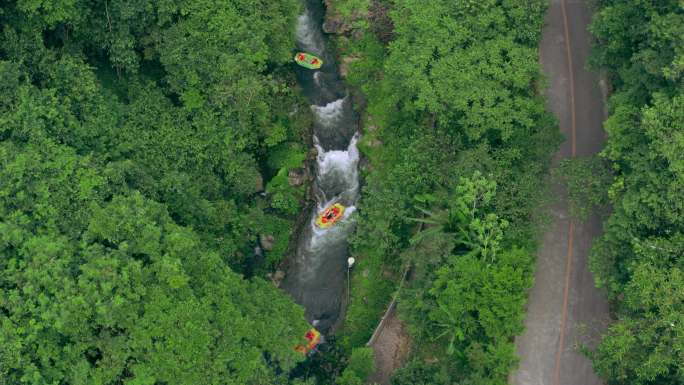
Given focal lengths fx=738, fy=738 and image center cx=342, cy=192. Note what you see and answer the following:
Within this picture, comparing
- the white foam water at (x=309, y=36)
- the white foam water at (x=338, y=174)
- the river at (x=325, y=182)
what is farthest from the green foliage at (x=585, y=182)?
the white foam water at (x=309, y=36)

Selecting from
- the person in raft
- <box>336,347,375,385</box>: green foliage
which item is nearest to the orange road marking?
<box>336,347,375,385</box>: green foliage

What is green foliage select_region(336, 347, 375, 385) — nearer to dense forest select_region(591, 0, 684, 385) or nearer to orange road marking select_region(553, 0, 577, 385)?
orange road marking select_region(553, 0, 577, 385)

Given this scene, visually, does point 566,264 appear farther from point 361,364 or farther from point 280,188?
point 280,188

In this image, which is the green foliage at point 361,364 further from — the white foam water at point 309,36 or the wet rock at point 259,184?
the white foam water at point 309,36

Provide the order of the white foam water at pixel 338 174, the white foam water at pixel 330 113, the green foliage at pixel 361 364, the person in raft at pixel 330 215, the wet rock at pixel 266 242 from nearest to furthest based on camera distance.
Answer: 1. the green foliage at pixel 361 364
2. the wet rock at pixel 266 242
3. the person in raft at pixel 330 215
4. the white foam water at pixel 338 174
5. the white foam water at pixel 330 113

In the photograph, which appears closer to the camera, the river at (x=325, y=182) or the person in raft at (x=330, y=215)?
the river at (x=325, y=182)

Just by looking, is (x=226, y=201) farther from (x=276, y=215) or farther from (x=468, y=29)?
(x=468, y=29)

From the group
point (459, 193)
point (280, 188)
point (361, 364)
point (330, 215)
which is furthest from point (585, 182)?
point (280, 188)

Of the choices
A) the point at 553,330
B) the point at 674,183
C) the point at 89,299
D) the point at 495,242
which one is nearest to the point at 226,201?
the point at 89,299
